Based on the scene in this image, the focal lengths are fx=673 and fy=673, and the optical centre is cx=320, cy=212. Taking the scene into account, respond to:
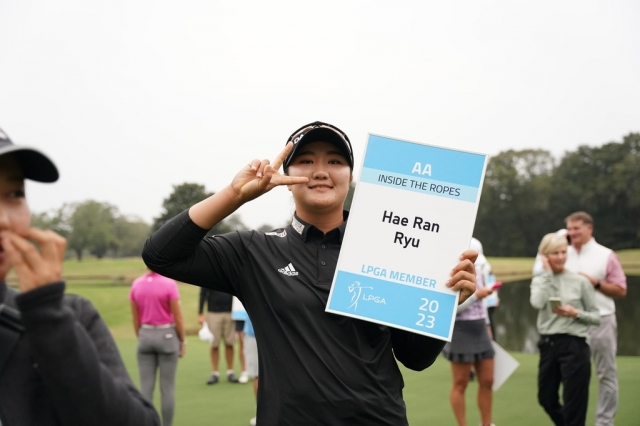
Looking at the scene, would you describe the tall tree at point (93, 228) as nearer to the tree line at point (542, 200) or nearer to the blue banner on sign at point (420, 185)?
the tree line at point (542, 200)

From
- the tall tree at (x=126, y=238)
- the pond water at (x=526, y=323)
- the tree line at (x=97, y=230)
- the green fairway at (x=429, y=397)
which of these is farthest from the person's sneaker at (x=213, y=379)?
the tall tree at (x=126, y=238)

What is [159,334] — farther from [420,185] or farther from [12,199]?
[12,199]

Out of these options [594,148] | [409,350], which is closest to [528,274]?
[594,148]

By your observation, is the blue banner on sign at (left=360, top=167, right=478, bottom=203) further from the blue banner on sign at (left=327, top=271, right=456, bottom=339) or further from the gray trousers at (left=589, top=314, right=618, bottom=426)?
the gray trousers at (left=589, top=314, right=618, bottom=426)

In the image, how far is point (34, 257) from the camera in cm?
128

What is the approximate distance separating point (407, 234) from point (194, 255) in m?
0.82

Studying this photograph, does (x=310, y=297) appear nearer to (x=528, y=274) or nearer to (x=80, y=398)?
(x=80, y=398)

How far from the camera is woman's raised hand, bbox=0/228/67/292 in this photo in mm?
1274

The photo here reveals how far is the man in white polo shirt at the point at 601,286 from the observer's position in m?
6.64

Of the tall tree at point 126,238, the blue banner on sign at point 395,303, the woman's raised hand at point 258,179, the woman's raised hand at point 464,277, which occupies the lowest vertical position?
the tall tree at point 126,238

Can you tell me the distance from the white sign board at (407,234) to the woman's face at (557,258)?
12.9 feet

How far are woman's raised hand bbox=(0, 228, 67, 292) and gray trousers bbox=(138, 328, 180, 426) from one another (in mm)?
5808

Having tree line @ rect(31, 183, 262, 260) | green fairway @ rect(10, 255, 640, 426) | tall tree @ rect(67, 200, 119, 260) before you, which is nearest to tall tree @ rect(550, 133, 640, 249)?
tree line @ rect(31, 183, 262, 260)

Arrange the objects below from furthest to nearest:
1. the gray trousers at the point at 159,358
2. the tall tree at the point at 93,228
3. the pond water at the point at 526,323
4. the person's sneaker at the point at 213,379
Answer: the tall tree at the point at 93,228 < the pond water at the point at 526,323 < the person's sneaker at the point at 213,379 < the gray trousers at the point at 159,358
